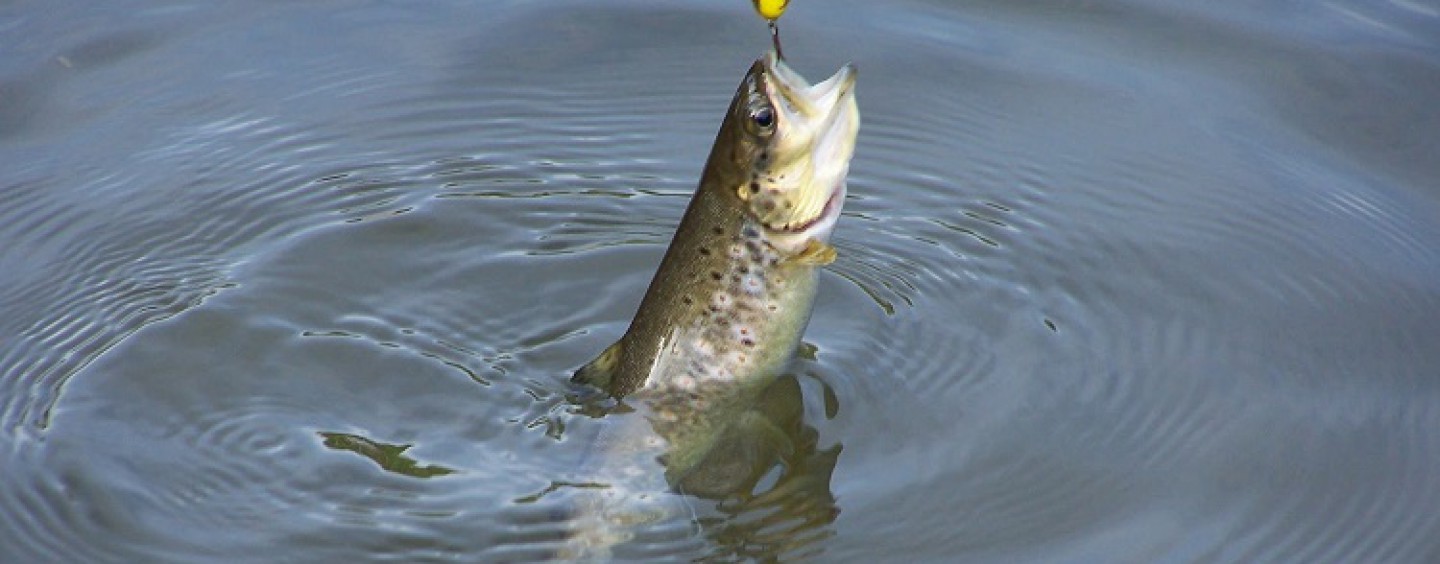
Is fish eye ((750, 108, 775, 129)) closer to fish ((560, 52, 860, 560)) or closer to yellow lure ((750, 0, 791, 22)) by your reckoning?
fish ((560, 52, 860, 560))

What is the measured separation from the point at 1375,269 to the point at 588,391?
8.65 feet

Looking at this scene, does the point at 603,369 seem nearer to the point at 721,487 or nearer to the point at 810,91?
the point at 721,487

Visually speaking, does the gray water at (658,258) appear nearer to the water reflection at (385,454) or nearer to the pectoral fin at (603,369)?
the water reflection at (385,454)

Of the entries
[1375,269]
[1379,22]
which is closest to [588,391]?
[1375,269]

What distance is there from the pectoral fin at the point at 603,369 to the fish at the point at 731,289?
0.01 meters

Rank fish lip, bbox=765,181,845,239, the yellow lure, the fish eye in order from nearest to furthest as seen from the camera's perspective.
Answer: the yellow lure
the fish eye
fish lip, bbox=765,181,845,239

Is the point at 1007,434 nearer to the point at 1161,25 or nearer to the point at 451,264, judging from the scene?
the point at 451,264

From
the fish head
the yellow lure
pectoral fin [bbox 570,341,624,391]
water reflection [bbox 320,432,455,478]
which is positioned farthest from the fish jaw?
water reflection [bbox 320,432,455,478]

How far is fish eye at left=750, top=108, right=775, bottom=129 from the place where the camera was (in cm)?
492

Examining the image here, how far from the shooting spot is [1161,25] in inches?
296

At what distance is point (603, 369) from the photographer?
5.18 metres

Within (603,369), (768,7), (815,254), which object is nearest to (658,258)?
(603,369)

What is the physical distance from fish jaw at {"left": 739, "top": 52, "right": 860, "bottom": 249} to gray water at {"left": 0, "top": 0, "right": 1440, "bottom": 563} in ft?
2.09

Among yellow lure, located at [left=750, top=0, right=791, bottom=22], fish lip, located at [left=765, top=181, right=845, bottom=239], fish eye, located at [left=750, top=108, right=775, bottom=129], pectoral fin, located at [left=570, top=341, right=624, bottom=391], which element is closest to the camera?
yellow lure, located at [left=750, top=0, right=791, bottom=22]
